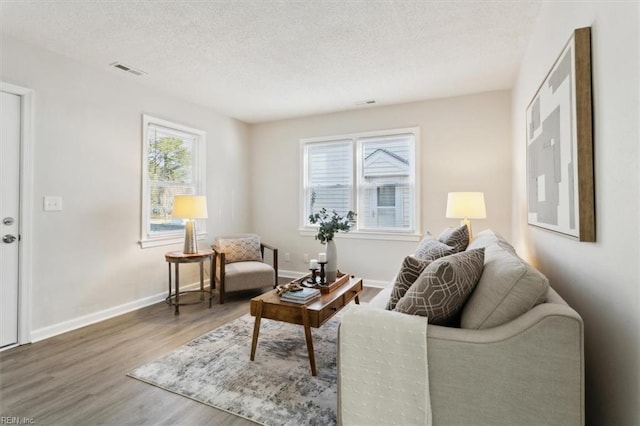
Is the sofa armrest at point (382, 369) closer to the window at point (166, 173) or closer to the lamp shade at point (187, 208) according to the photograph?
the lamp shade at point (187, 208)

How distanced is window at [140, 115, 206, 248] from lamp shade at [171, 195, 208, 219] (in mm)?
393

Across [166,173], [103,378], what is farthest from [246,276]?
[103,378]

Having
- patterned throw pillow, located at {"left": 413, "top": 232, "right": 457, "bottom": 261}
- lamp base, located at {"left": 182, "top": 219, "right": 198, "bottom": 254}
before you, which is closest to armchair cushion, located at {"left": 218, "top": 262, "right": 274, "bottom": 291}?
lamp base, located at {"left": 182, "top": 219, "right": 198, "bottom": 254}

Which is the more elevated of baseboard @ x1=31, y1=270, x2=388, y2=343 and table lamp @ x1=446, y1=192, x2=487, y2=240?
table lamp @ x1=446, y1=192, x2=487, y2=240

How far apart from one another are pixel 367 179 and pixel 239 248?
2029mm

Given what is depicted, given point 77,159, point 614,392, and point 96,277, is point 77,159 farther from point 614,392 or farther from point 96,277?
point 614,392

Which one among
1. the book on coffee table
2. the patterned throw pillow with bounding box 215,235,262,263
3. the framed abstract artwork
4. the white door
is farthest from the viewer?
the patterned throw pillow with bounding box 215,235,262,263

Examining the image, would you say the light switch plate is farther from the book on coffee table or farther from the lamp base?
the book on coffee table

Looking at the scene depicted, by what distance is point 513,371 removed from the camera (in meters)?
1.11

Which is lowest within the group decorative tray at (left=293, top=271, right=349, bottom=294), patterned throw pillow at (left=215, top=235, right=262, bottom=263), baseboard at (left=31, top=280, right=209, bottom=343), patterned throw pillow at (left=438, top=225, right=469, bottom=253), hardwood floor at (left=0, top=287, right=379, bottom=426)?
hardwood floor at (left=0, top=287, right=379, bottom=426)

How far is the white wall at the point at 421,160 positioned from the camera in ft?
12.5

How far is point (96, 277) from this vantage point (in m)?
3.17

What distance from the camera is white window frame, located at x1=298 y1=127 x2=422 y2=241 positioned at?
418 centimetres

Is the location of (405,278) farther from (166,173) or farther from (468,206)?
Answer: (166,173)
